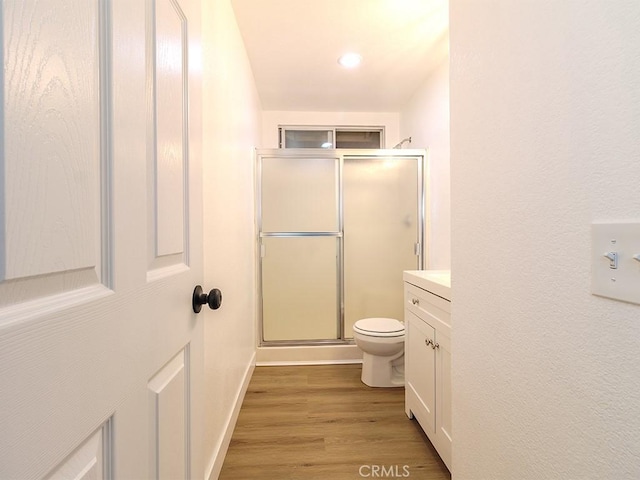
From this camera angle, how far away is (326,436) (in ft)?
5.42

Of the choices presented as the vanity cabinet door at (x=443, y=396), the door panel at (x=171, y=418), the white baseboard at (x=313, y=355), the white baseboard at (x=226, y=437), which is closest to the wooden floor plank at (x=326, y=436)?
the white baseboard at (x=226, y=437)

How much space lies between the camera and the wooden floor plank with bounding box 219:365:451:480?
1.42 meters

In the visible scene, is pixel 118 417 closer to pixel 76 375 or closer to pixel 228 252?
pixel 76 375

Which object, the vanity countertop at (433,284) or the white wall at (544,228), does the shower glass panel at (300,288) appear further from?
the white wall at (544,228)

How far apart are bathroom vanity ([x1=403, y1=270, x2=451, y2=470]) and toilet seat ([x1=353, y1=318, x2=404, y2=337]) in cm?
33

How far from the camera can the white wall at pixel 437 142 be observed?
2256 millimetres

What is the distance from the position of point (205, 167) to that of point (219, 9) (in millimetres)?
826

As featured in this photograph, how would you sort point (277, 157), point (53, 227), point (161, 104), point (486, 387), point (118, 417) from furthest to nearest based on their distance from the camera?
point (277, 157)
point (486, 387)
point (161, 104)
point (118, 417)
point (53, 227)

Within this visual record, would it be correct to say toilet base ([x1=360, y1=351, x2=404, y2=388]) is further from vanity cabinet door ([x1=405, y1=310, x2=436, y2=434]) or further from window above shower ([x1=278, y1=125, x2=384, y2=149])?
window above shower ([x1=278, y1=125, x2=384, y2=149])

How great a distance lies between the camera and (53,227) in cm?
34

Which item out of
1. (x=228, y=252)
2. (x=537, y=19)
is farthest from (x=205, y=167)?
(x=537, y=19)

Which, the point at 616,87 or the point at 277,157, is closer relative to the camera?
the point at 616,87

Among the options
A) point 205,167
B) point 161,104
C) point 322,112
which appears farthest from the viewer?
point 322,112

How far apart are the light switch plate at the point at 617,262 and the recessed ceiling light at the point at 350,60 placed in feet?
6.90
